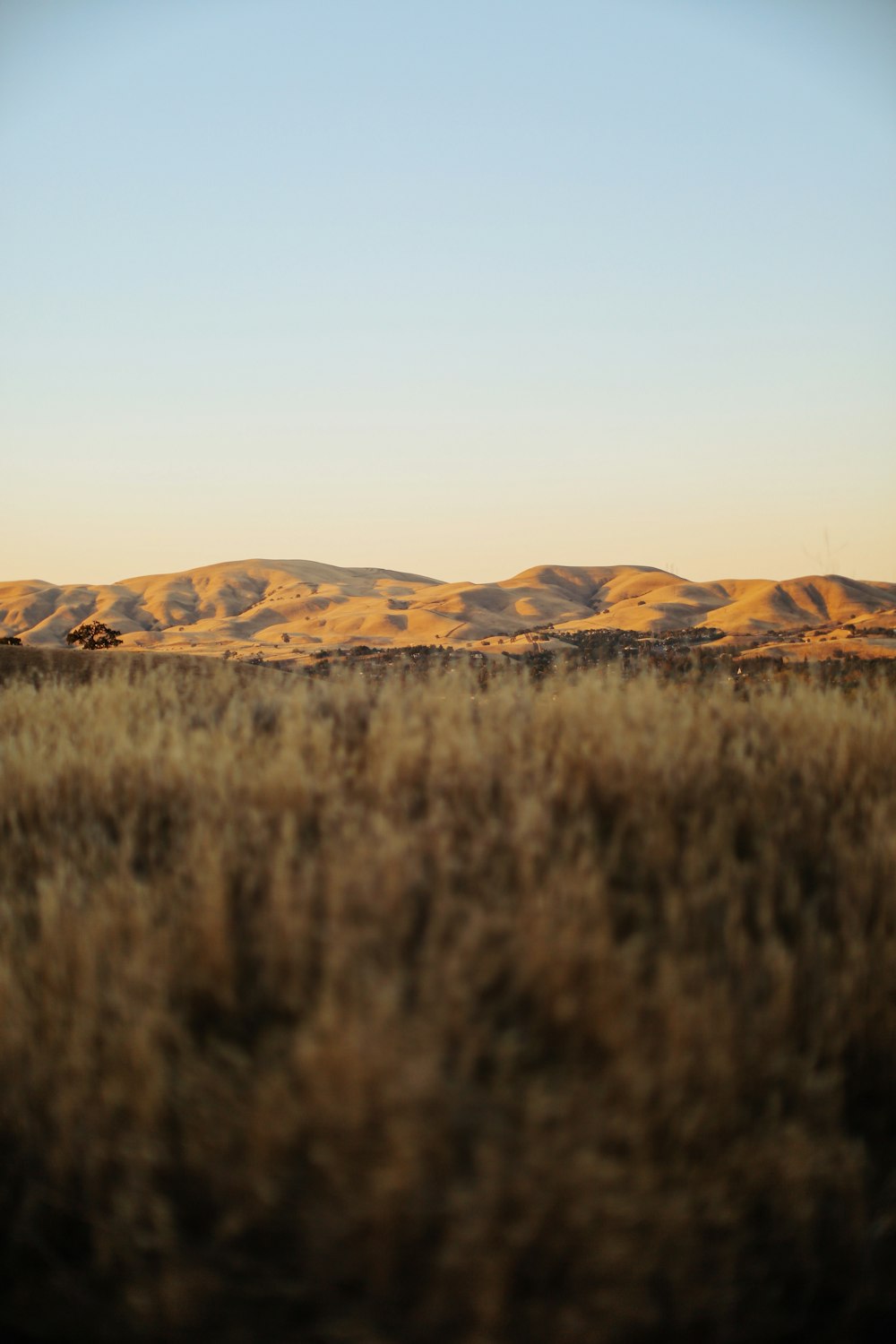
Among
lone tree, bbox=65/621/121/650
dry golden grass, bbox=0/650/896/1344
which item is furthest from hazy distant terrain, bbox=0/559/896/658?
dry golden grass, bbox=0/650/896/1344

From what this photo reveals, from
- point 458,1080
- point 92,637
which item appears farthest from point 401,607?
point 458,1080

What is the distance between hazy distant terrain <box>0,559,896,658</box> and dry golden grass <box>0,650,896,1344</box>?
95.7ft

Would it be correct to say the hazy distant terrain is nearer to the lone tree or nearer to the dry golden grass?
the lone tree

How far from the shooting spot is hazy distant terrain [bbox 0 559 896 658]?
7094 cm

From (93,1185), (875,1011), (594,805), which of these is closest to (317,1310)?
(93,1185)

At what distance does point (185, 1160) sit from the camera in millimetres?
2287

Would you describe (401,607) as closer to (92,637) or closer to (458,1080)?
(92,637)

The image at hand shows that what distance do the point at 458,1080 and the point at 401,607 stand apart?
317ft

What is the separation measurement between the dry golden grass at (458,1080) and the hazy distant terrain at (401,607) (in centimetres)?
2916

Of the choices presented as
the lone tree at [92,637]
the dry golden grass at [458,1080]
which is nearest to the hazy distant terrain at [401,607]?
the lone tree at [92,637]

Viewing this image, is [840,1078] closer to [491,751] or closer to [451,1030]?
[451,1030]

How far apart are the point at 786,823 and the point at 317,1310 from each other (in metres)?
2.38

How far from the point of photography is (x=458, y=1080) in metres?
2.21

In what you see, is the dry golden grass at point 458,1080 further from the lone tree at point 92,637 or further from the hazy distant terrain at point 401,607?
the lone tree at point 92,637
